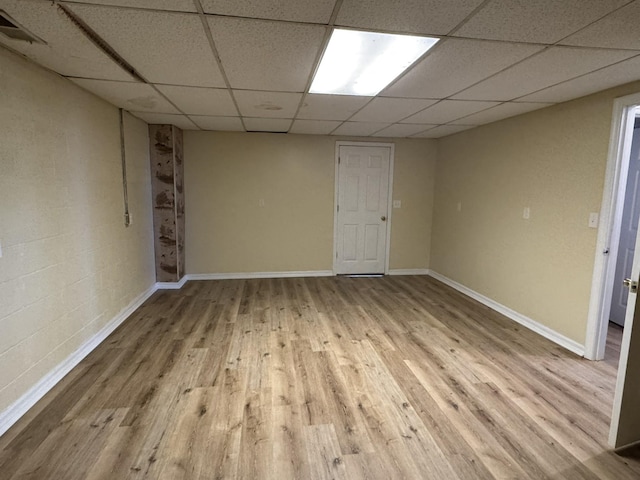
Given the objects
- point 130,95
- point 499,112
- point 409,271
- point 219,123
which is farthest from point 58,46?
point 409,271

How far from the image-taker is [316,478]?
1.62 metres

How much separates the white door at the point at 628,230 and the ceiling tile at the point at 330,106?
2798 mm

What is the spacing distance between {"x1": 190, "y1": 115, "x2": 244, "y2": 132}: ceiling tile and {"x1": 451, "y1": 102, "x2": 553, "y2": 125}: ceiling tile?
265 centimetres

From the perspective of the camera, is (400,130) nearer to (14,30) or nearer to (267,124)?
(267,124)

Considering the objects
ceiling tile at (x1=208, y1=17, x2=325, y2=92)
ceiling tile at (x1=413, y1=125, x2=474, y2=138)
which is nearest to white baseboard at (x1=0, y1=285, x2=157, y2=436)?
ceiling tile at (x1=208, y1=17, x2=325, y2=92)

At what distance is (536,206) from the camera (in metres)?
3.32

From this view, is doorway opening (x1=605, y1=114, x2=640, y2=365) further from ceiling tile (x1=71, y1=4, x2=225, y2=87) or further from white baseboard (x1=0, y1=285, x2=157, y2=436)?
white baseboard (x1=0, y1=285, x2=157, y2=436)

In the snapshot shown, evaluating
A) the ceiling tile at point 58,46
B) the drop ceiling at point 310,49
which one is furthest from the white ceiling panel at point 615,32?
the ceiling tile at point 58,46

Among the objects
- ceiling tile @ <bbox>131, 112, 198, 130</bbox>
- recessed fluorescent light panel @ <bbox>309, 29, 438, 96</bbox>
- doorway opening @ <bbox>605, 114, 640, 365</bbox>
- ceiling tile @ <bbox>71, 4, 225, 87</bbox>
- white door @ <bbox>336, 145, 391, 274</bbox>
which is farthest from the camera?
white door @ <bbox>336, 145, 391, 274</bbox>

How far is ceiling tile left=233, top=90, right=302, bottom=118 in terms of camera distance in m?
2.85

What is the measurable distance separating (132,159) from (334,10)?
10.3ft

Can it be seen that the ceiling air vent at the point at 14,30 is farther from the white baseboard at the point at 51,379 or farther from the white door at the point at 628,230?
the white door at the point at 628,230

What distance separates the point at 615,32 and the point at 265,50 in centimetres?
182

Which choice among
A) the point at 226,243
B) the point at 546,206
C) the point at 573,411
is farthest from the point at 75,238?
the point at 546,206
